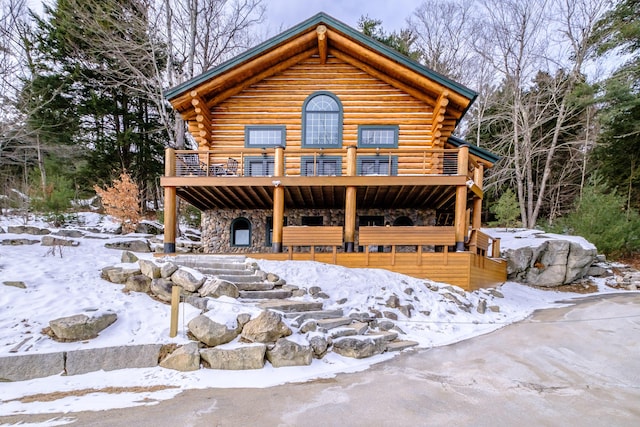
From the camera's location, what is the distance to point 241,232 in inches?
524

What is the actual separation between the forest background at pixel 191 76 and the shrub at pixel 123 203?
1.60 m

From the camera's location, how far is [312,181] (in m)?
10.1

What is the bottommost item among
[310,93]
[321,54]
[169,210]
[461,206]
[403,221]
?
[403,221]

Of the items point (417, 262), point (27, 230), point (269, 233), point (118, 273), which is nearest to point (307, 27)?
point (269, 233)

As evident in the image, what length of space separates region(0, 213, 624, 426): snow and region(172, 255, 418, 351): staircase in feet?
1.14

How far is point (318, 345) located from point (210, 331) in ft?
6.26

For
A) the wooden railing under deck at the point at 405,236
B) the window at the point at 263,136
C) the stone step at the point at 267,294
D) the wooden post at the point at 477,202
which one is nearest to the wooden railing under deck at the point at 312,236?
the wooden railing under deck at the point at 405,236

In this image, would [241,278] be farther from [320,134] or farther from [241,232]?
[320,134]

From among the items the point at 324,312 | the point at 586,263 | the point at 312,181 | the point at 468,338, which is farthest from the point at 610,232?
the point at 324,312

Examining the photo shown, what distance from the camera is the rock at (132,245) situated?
12.2 meters

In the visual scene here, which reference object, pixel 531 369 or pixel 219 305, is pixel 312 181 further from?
pixel 531 369

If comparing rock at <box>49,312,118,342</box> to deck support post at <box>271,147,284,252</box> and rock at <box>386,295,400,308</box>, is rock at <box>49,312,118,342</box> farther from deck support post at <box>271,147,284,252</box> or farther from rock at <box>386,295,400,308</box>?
rock at <box>386,295,400,308</box>

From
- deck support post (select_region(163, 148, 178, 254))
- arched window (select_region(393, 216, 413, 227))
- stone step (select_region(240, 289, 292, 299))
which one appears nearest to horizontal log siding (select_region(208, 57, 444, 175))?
arched window (select_region(393, 216, 413, 227))

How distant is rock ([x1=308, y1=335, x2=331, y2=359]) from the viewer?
5512 mm
